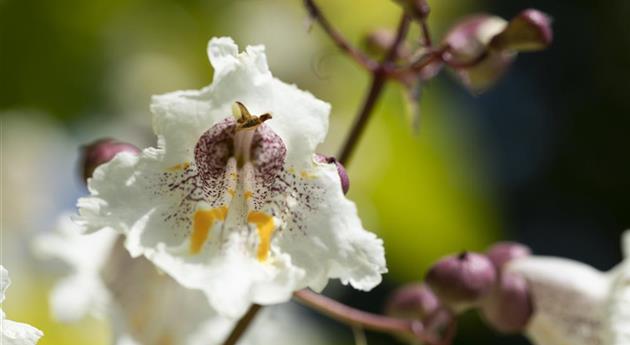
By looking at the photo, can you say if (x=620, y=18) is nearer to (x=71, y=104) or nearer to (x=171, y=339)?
(x=71, y=104)

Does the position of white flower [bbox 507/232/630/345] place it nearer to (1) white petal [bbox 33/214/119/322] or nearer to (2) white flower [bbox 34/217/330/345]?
(2) white flower [bbox 34/217/330/345]

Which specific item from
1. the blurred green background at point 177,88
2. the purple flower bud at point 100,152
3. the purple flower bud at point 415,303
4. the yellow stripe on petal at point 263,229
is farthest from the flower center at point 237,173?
the blurred green background at point 177,88

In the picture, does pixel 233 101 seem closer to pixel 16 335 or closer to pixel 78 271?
pixel 16 335

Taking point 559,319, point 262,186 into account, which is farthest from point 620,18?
point 262,186

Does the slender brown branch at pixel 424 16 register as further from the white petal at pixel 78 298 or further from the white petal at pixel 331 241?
the white petal at pixel 78 298

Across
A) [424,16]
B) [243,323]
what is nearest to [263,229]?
[243,323]

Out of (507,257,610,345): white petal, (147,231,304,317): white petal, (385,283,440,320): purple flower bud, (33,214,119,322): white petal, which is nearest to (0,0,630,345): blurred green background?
(33,214,119,322): white petal

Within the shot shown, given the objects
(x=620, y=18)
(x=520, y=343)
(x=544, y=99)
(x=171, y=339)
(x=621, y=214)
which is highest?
(x=171, y=339)
